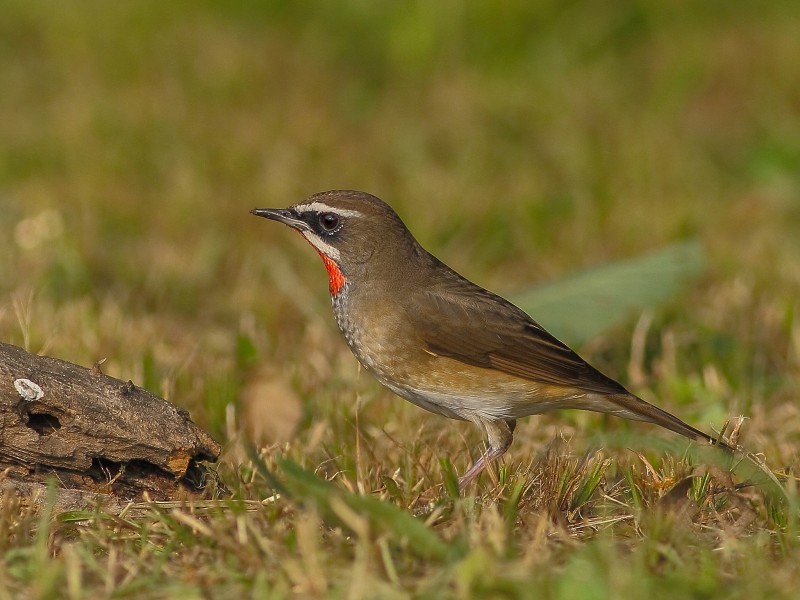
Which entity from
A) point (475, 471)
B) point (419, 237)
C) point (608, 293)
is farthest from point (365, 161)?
point (475, 471)

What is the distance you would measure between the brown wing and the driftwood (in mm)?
1308

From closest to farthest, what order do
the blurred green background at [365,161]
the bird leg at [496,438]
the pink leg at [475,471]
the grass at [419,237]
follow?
the grass at [419,237] → the pink leg at [475,471] → the bird leg at [496,438] → the blurred green background at [365,161]

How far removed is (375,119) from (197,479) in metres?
7.28

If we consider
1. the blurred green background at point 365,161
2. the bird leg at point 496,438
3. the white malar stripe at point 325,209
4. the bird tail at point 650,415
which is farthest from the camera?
the blurred green background at point 365,161

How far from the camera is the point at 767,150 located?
11.1m

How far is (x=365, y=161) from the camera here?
10.9 m

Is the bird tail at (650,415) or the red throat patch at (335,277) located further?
the red throat patch at (335,277)

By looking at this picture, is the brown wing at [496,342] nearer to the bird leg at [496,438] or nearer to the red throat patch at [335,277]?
the bird leg at [496,438]

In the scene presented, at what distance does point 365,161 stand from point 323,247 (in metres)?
4.87

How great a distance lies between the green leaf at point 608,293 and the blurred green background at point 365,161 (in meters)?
0.38

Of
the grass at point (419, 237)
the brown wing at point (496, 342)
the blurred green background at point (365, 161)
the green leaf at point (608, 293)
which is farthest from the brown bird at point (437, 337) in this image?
the green leaf at point (608, 293)

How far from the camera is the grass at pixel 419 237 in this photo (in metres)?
3.94

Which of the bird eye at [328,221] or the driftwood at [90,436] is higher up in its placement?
the bird eye at [328,221]

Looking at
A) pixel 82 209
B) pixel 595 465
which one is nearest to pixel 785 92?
pixel 82 209
